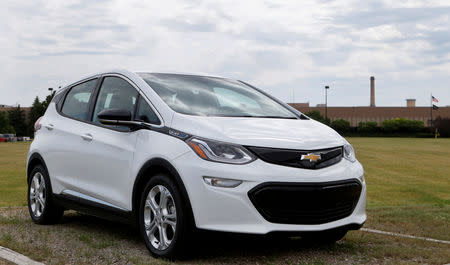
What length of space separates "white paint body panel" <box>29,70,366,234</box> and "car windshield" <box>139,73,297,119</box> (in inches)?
7.0

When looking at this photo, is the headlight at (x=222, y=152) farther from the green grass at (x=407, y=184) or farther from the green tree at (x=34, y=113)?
the green tree at (x=34, y=113)

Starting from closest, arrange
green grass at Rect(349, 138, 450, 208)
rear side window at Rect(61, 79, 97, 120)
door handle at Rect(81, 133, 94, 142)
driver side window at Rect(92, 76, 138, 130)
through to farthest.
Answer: driver side window at Rect(92, 76, 138, 130)
door handle at Rect(81, 133, 94, 142)
rear side window at Rect(61, 79, 97, 120)
green grass at Rect(349, 138, 450, 208)

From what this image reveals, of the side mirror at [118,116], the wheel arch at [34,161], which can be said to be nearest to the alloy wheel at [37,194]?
the wheel arch at [34,161]

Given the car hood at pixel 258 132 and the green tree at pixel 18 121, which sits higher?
the car hood at pixel 258 132

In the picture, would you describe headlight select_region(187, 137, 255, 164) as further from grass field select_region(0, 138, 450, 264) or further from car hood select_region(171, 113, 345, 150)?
grass field select_region(0, 138, 450, 264)

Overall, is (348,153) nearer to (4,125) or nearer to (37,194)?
Result: (37,194)

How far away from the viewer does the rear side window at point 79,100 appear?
6801 mm

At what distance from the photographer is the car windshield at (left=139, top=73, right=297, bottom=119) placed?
5645mm

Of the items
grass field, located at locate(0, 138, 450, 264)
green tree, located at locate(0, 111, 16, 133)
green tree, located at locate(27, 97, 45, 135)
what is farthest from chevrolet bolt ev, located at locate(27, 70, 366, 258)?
green tree, located at locate(0, 111, 16, 133)

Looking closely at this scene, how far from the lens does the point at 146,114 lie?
5.61 m

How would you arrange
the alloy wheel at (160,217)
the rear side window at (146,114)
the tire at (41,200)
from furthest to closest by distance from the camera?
the tire at (41,200) → the rear side window at (146,114) → the alloy wheel at (160,217)

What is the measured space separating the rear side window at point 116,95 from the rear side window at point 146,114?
0.12 m

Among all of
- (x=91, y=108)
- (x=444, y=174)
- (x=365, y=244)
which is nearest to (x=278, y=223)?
(x=365, y=244)

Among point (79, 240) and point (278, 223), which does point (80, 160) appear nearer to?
point (79, 240)
